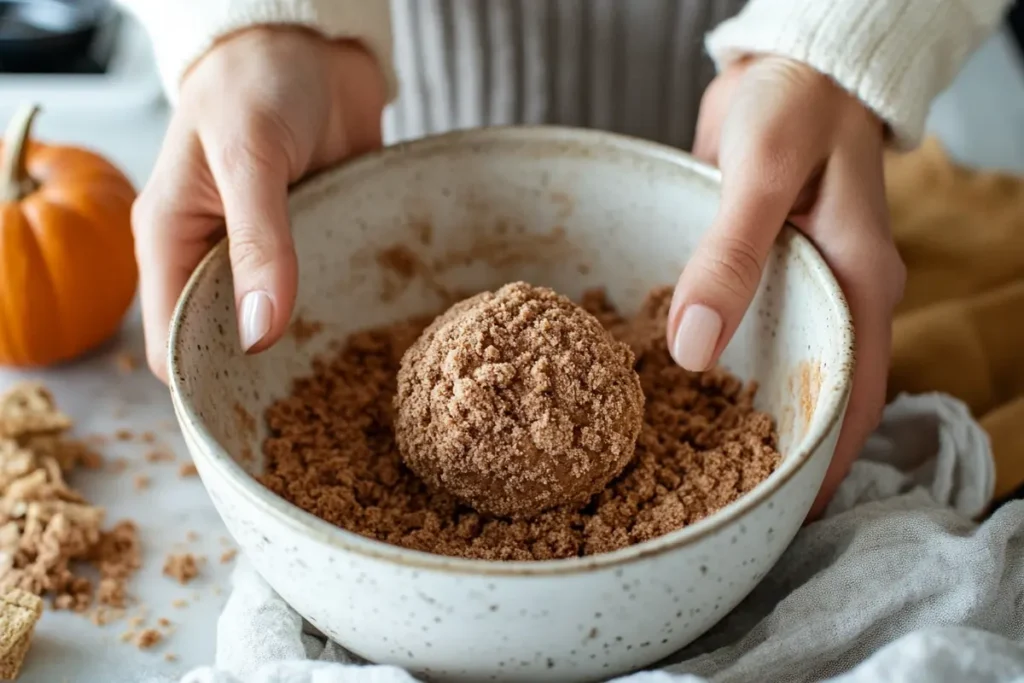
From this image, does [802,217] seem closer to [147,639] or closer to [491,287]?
[491,287]

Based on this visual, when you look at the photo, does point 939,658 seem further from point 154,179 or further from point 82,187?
point 82,187

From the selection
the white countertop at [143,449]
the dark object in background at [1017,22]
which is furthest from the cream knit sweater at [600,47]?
the dark object in background at [1017,22]

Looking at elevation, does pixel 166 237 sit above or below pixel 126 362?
above

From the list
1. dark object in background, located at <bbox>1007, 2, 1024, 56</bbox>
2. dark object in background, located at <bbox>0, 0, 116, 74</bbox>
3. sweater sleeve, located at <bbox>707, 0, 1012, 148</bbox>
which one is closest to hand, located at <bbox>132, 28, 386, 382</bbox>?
sweater sleeve, located at <bbox>707, 0, 1012, 148</bbox>

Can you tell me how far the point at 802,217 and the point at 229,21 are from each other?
500 mm

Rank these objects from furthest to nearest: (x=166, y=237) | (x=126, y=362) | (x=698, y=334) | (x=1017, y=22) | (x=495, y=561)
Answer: (x=1017, y=22) < (x=126, y=362) < (x=166, y=237) < (x=698, y=334) < (x=495, y=561)

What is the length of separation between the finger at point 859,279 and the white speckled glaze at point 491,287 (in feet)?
0.12

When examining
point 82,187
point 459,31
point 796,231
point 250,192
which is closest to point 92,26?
point 82,187

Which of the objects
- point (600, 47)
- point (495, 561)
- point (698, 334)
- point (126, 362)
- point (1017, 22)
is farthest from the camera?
point (1017, 22)

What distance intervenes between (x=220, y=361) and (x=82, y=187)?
455 millimetres

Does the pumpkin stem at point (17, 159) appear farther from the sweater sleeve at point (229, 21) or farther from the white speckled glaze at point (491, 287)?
the white speckled glaze at point (491, 287)

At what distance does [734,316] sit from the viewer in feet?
2.32

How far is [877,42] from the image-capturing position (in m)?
0.82

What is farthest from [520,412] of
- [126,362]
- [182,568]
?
[126,362]
